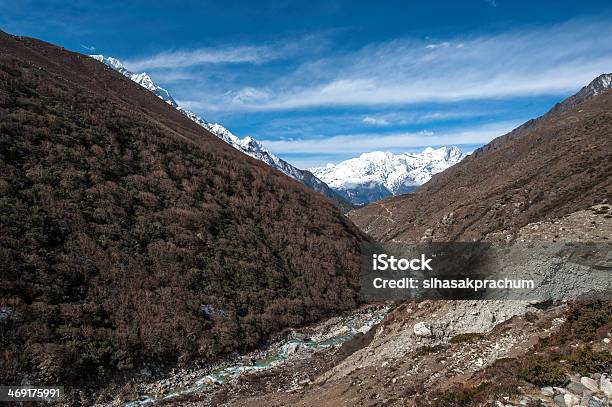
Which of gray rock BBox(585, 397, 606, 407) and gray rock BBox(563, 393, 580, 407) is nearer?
gray rock BBox(585, 397, 606, 407)

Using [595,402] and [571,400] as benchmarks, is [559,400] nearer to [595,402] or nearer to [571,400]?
[571,400]

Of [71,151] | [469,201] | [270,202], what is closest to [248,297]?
[270,202]

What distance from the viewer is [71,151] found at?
140 ft

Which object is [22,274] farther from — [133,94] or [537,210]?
[133,94]

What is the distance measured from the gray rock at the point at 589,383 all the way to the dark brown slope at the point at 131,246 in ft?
89.6

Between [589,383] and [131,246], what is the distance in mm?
36375

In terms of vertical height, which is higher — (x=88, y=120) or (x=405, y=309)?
(x=88, y=120)

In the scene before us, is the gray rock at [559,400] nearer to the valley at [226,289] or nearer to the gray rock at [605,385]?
the valley at [226,289]

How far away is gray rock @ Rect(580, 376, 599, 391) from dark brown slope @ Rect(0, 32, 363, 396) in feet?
89.6

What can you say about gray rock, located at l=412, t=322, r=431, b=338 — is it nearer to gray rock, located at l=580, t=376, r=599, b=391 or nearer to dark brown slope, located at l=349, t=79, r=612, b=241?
→ gray rock, located at l=580, t=376, r=599, b=391

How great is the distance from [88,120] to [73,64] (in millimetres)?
45655

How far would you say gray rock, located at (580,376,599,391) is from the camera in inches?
373

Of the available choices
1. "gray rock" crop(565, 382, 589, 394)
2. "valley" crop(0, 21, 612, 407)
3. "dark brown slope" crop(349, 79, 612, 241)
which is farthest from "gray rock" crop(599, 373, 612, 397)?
"dark brown slope" crop(349, 79, 612, 241)

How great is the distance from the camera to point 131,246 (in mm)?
36625
